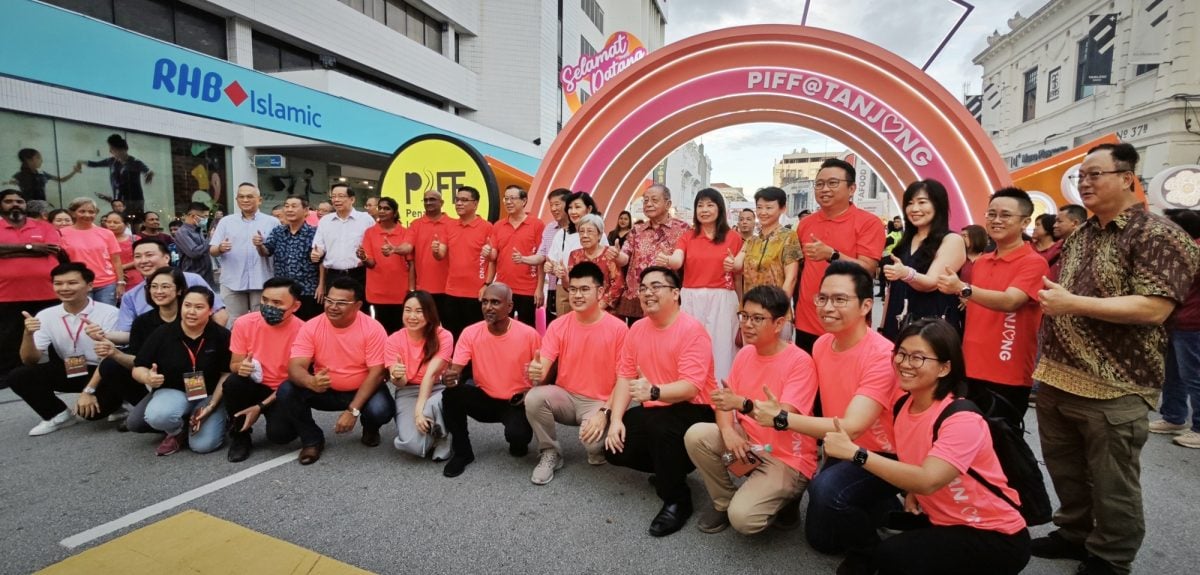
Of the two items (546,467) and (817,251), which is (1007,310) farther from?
(546,467)

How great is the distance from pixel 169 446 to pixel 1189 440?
22.8 ft

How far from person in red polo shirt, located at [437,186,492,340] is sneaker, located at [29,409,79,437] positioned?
280 centimetres

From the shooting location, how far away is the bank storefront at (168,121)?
13.0ft

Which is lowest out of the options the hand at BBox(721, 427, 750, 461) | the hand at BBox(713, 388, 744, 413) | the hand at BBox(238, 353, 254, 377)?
the hand at BBox(721, 427, 750, 461)

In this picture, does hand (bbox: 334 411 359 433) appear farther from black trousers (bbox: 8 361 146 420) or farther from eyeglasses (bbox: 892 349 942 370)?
eyeglasses (bbox: 892 349 942 370)

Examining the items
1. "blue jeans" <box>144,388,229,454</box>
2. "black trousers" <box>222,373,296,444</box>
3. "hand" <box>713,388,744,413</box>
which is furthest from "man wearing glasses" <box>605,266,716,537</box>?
"blue jeans" <box>144,388,229,454</box>

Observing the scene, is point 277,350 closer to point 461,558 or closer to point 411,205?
point 461,558

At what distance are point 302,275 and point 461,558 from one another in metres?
Result: 3.83

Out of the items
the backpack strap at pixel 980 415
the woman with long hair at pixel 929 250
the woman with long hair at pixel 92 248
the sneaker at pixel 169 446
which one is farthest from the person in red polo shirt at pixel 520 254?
the woman with long hair at pixel 92 248

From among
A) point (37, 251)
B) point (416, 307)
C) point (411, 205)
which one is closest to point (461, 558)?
point (416, 307)

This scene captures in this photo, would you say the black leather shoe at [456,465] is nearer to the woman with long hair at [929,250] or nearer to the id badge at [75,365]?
the id badge at [75,365]

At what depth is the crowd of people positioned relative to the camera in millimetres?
2193

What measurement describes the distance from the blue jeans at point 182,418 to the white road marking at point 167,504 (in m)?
0.45

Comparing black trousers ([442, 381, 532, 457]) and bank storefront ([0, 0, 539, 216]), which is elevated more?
bank storefront ([0, 0, 539, 216])
